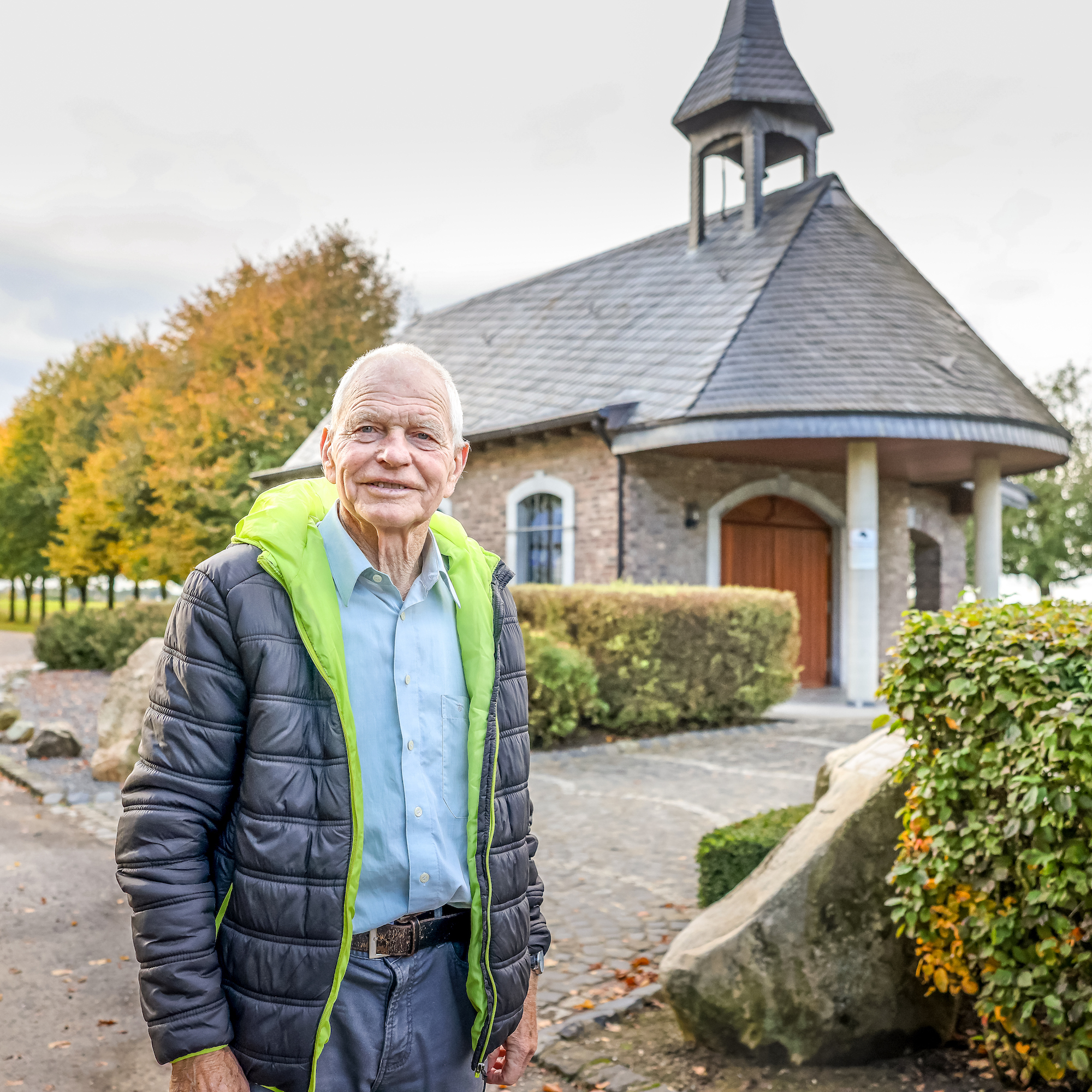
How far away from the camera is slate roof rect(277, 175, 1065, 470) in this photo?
13.0 metres

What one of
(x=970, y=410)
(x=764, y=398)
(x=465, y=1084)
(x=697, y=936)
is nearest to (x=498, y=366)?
(x=764, y=398)

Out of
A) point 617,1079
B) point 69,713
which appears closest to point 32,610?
point 69,713

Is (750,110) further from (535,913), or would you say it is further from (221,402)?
(535,913)

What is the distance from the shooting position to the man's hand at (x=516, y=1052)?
2113 mm

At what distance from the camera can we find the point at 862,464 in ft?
43.2

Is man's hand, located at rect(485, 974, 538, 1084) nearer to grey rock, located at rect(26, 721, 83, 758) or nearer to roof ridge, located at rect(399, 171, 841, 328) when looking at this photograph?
grey rock, located at rect(26, 721, 83, 758)

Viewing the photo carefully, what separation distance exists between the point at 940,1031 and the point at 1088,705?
60.7 inches

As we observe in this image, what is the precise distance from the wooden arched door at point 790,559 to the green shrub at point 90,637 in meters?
9.01

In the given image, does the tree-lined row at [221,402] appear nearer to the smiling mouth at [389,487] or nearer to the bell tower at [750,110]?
the bell tower at [750,110]

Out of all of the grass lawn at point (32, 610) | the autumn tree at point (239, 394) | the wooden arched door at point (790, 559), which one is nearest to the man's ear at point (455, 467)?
the wooden arched door at point (790, 559)

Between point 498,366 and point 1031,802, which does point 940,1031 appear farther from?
point 498,366

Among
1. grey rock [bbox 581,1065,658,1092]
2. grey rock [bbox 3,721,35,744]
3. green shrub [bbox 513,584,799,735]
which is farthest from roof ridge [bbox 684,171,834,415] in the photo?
grey rock [bbox 581,1065,658,1092]

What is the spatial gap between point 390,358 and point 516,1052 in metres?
1.47

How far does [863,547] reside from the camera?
13094mm
